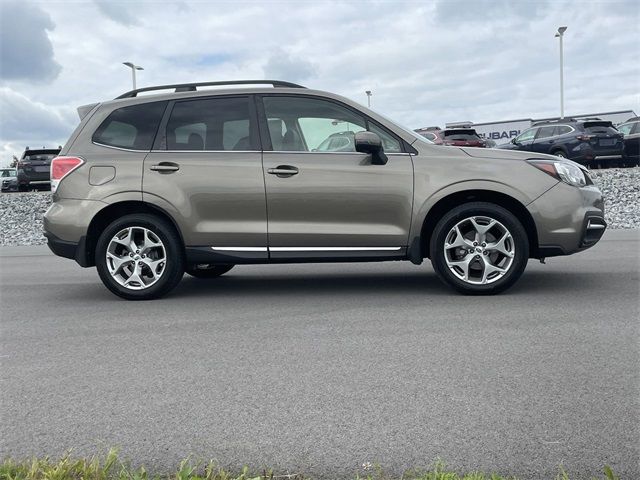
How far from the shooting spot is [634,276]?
7.33 metres

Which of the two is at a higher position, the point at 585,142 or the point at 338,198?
the point at 585,142

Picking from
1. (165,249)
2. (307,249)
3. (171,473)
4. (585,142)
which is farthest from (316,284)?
(585,142)

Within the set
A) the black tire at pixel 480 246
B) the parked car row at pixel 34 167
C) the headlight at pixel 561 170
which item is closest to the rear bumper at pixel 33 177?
the parked car row at pixel 34 167

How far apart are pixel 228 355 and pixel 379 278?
3386 millimetres

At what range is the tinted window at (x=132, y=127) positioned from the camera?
6734 millimetres

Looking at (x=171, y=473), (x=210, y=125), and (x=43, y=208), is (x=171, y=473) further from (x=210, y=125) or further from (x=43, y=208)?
(x=43, y=208)

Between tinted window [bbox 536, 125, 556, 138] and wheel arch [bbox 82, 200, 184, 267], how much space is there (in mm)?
20273

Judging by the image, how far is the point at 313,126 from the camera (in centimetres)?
661

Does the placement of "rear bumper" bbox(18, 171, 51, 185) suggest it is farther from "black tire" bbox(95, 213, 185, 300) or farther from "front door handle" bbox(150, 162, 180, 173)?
"front door handle" bbox(150, 162, 180, 173)

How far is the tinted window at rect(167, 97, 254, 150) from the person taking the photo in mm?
6645

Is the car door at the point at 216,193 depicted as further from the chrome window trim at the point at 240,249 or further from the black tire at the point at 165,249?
the black tire at the point at 165,249

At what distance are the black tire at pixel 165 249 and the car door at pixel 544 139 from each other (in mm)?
19572

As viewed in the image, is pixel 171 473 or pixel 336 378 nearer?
pixel 171 473

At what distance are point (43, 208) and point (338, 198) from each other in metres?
14.3
